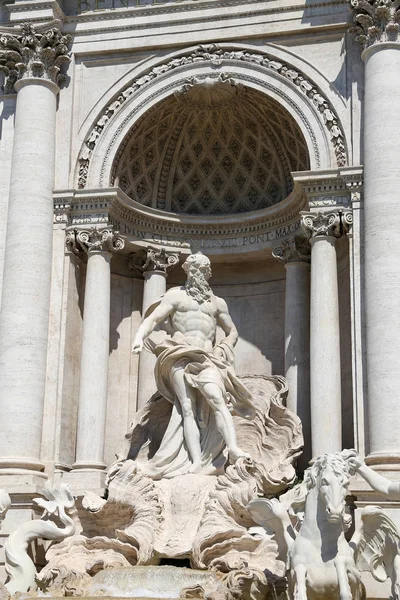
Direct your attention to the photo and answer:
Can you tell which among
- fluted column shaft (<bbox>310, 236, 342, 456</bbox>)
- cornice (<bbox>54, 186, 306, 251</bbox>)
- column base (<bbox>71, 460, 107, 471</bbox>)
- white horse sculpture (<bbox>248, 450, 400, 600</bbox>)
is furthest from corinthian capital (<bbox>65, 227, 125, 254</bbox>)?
white horse sculpture (<bbox>248, 450, 400, 600</bbox>)

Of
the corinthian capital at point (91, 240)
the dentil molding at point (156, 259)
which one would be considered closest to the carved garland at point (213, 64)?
the corinthian capital at point (91, 240)

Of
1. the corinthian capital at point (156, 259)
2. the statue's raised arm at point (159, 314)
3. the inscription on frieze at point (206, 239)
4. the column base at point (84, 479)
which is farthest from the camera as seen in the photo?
the corinthian capital at point (156, 259)

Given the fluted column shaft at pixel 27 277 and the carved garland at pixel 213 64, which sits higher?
the carved garland at pixel 213 64

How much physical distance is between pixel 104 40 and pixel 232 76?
2704 millimetres

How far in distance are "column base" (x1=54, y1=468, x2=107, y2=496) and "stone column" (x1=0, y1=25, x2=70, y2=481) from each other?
1.46 feet

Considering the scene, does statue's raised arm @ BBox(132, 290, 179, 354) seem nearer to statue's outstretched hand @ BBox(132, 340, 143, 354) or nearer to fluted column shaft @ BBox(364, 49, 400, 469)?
statue's outstretched hand @ BBox(132, 340, 143, 354)

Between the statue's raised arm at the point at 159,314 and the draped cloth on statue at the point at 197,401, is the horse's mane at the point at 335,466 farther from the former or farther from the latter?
the statue's raised arm at the point at 159,314

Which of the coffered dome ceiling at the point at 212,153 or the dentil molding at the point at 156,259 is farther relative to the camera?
the dentil molding at the point at 156,259

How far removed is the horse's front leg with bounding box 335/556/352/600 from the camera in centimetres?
1154

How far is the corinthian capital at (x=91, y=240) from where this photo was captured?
1845 centimetres

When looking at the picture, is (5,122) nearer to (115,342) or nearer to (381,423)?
(115,342)

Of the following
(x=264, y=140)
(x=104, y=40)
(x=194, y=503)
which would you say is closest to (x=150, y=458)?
(x=194, y=503)

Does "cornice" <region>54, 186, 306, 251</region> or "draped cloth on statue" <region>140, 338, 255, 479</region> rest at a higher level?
"cornice" <region>54, 186, 306, 251</region>

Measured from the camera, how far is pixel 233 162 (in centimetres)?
2041
